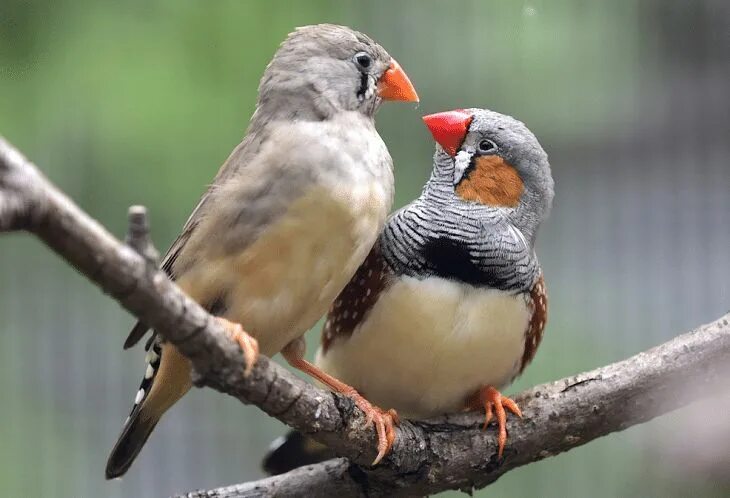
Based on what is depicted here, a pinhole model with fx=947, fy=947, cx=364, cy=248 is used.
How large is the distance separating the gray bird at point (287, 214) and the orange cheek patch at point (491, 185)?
0.66 feet

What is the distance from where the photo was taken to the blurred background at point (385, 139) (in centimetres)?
227

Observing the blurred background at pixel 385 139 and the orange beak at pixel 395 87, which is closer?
the orange beak at pixel 395 87

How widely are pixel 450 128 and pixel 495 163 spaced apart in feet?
0.31

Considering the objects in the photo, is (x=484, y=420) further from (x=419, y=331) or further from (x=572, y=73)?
(x=572, y=73)

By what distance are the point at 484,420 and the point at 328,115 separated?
58cm

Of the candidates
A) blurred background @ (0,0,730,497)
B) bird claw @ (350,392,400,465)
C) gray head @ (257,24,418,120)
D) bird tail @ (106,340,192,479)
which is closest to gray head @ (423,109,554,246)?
gray head @ (257,24,418,120)

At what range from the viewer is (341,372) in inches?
63.3

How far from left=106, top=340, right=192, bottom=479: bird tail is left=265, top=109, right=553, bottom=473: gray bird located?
0.24 m

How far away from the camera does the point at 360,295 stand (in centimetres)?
154

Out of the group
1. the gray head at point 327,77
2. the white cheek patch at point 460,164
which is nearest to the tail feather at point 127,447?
the gray head at point 327,77

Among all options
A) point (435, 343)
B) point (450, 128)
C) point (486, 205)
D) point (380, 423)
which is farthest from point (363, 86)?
point (380, 423)

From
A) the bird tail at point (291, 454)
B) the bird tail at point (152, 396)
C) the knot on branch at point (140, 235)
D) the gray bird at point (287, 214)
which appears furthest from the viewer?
the bird tail at point (291, 454)

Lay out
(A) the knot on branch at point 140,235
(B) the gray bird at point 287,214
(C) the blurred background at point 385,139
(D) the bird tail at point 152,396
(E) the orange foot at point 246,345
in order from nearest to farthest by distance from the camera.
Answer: (A) the knot on branch at point 140,235, (E) the orange foot at point 246,345, (B) the gray bird at point 287,214, (D) the bird tail at point 152,396, (C) the blurred background at point 385,139

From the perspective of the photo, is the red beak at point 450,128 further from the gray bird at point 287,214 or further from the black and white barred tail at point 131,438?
the black and white barred tail at point 131,438
